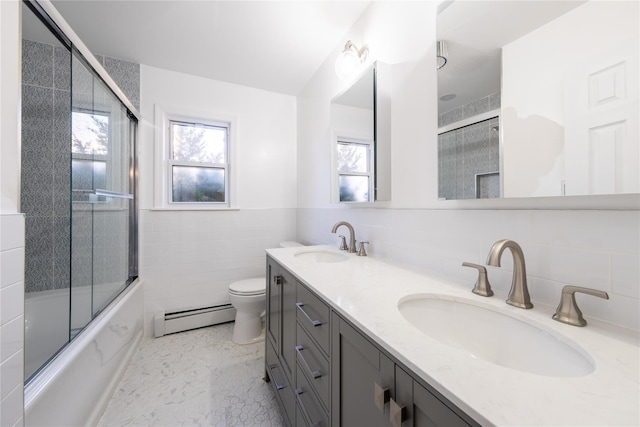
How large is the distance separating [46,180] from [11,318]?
1441mm

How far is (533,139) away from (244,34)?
1973mm

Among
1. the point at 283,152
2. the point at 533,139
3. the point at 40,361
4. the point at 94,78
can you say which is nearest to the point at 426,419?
the point at 533,139

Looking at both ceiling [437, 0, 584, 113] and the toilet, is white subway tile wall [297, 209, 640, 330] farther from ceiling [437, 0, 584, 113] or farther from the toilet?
the toilet

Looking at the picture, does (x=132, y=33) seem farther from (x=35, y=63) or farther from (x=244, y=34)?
(x=244, y=34)

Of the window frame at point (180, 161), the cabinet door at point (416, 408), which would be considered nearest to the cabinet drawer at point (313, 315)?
the cabinet door at point (416, 408)

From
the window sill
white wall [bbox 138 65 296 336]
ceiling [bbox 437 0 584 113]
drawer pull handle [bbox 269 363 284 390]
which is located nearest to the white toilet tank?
white wall [bbox 138 65 296 336]

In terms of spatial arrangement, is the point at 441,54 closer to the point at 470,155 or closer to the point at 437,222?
the point at 470,155

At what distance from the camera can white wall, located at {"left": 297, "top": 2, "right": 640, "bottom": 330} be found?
2.01ft

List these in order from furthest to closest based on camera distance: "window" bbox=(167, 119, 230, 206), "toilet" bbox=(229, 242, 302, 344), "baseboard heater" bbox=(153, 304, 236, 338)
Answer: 1. "window" bbox=(167, 119, 230, 206)
2. "baseboard heater" bbox=(153, 304, 236, 338)
3. "toilet" bbox=(229, 242, 302, 344)

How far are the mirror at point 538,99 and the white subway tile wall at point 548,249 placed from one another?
0.29ft

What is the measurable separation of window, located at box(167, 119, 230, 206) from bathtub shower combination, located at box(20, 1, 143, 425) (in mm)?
430

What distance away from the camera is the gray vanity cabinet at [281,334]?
3.78 feet

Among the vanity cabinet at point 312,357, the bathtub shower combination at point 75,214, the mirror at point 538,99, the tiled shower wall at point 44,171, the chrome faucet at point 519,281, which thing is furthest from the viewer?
the tiled shower wall at point 44,171

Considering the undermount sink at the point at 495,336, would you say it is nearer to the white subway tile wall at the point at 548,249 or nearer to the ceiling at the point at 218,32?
the white subway tile wall at the point at 548,249
